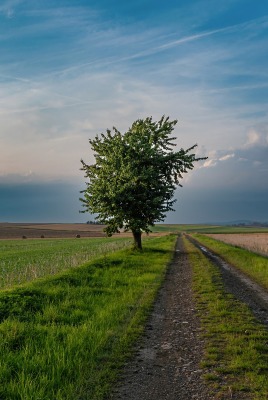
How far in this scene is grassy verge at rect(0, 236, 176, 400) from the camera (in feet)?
21.0

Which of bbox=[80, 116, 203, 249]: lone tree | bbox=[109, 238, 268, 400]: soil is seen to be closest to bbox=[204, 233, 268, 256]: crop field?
bbox=[80, 116, 203, 249]: lone tree

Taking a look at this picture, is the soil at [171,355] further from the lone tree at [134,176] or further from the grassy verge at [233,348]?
the lone tree at [134,176]

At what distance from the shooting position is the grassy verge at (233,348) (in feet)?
20.8

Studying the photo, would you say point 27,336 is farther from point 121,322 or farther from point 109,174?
point 109,174

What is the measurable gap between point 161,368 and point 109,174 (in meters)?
28.2

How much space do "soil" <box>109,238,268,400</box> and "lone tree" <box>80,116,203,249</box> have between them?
19.4 metres

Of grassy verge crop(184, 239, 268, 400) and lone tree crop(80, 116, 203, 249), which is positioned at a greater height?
lone tree crop(80, 116, 203, 249)

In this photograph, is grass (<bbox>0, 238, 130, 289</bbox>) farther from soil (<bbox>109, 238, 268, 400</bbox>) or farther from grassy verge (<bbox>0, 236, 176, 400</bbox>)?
soil (<bbox>109, 238, 268, 400</bbox>)

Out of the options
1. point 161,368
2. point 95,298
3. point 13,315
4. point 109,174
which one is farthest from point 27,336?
point 109,174

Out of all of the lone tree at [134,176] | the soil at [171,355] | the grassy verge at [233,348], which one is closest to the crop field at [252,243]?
the lone tree at [134,176]

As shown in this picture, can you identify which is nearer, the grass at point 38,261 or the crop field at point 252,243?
the grass at point 38,261

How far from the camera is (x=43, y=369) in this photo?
699cm

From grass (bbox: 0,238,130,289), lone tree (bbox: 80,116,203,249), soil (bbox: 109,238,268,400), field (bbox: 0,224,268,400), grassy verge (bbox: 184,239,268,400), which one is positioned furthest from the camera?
lone tree (bbox: 80,116,203,249)

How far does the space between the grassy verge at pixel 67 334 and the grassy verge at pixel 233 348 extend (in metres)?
1.88
